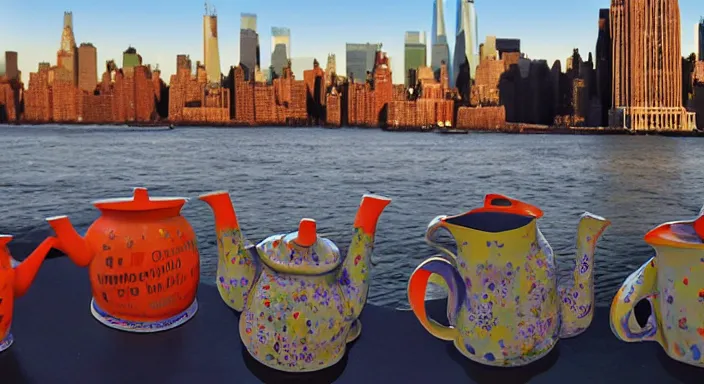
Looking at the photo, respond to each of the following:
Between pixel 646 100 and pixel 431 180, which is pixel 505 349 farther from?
pixel 646 100

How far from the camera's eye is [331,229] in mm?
11273

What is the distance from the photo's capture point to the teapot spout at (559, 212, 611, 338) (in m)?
1.11

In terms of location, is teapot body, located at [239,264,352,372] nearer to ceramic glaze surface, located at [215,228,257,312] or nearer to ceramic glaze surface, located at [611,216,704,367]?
ceramic glaze surface, located at [215,228,257,312]

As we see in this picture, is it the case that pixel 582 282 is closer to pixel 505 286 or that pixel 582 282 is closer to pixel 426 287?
pixel 505 286

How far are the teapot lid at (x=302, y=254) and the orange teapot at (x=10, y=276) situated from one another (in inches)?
16.8

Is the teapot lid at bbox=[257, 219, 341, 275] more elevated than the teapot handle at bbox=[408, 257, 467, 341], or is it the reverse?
the teapot lid at bbox=[257, 219, 341, 275]

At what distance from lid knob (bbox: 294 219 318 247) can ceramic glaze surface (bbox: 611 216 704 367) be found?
50 cm

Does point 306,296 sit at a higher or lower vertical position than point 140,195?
lower

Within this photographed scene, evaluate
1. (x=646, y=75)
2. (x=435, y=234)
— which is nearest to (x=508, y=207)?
(x=435, y=234)

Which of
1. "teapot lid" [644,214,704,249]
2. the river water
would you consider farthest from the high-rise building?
"teapot lid" [644,214,704,249]

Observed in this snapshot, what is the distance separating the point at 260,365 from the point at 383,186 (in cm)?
1962

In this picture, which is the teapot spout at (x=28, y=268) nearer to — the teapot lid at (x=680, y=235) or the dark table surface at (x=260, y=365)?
the dark table surface at (x=260, y=365)

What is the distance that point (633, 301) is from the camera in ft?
3.53

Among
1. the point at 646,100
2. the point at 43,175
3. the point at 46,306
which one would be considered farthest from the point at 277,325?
the point at 646,100
